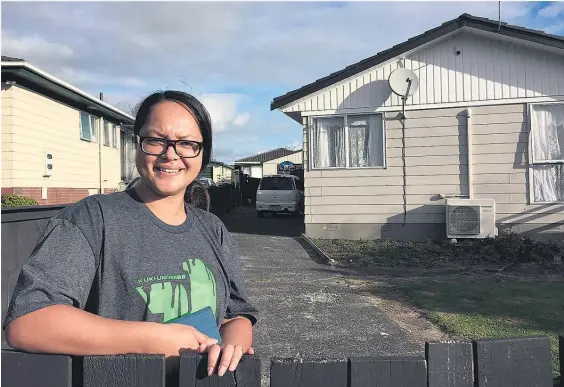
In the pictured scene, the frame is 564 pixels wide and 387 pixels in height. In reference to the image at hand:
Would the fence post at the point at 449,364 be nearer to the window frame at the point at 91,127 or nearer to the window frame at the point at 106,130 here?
the window frame at the point at 91,127

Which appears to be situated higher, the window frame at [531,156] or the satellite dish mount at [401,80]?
the satellite dish mount at [401,80]

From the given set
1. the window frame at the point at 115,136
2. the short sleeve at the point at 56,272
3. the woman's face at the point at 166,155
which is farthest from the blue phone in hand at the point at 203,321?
the window frame at the point at 115,136

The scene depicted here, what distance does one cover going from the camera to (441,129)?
10.5 metres

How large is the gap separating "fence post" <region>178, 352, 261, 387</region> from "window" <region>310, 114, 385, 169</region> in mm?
10001

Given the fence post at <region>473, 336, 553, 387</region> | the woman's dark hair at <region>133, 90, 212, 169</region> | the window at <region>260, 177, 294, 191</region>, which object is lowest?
the fence post at <region>473, 336, 553, 387</region>

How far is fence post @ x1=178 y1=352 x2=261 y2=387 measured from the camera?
120cm

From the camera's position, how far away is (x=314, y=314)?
5488mm

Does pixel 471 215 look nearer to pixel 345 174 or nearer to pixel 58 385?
pixel 345 174

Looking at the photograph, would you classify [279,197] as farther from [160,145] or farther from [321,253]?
[160,145]

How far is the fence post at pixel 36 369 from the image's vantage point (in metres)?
1.19

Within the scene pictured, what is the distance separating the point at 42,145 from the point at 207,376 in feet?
38.9

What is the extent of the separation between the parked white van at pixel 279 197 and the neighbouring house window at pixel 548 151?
10.1 m

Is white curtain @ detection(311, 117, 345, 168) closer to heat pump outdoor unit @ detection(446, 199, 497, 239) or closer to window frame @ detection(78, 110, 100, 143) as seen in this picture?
heat pump outdoor unit @ detection(446, 199, 497, 239)

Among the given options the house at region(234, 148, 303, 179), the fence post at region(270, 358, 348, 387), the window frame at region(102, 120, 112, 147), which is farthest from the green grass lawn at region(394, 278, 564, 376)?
the house at region(234, 148, 303, 179)
